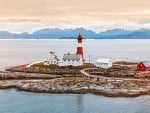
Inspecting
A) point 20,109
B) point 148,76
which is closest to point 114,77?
point 148,76

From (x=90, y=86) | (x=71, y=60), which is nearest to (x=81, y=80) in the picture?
(x=90, y=86)

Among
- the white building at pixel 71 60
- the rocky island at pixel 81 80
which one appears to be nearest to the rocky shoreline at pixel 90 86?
the rocky island at pixel 81 80

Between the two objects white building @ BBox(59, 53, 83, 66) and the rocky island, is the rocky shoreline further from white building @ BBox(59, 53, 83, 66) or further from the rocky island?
white building @ BBox(59, 53, 83, 66)

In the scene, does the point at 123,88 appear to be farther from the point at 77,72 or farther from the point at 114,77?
the point at 77,72

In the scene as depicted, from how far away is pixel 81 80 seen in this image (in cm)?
7044

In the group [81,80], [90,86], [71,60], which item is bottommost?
[90,86]

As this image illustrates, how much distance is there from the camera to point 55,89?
66438 mm

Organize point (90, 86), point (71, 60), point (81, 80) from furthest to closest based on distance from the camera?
point (71, 60) → point (81, 80) → point (90, 86)

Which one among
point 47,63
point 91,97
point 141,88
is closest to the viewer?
point 91,97

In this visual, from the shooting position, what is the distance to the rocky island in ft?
216

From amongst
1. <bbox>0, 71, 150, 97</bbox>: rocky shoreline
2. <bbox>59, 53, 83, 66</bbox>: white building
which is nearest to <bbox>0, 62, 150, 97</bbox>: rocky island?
<bbox>0, 71, 150, 97</bbox>: rocky shoreline

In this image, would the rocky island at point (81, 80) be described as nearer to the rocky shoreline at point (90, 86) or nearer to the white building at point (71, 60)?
the rocky shoreline at point (90, 86)

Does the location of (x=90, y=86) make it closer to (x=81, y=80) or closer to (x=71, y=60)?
(x=81, y=80)

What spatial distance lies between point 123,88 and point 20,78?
23487 mm
